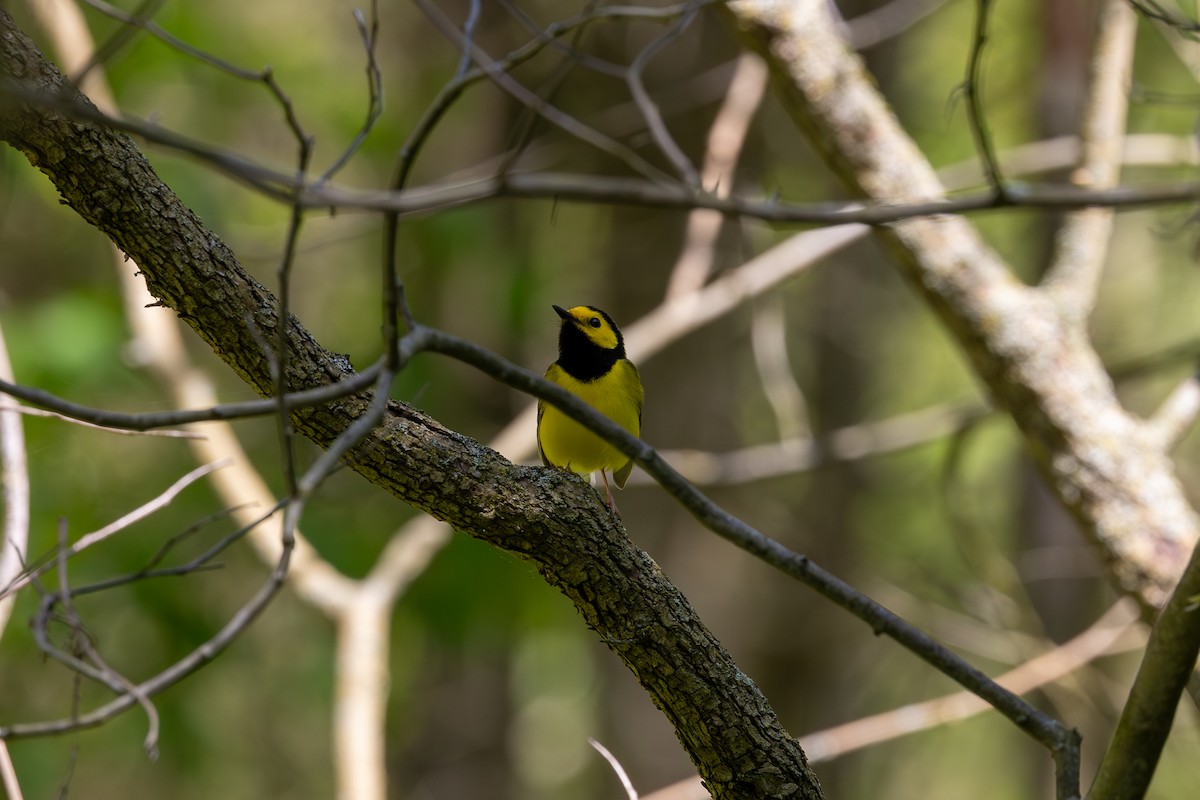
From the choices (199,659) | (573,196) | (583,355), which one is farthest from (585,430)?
(199,659)

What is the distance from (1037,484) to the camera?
909 centimetres

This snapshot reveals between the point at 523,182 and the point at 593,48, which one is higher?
the point at 593,48

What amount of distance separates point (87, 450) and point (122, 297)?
1.05 meters

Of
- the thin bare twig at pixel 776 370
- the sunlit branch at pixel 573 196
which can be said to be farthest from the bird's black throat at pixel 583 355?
the sunlit branch at pixel 573 196

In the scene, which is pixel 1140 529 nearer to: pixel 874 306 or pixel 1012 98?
pixel 874 306

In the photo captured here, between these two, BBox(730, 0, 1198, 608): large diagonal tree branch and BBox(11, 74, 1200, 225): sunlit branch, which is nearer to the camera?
BBox(11, 74, 1200, 225): sunlit branch

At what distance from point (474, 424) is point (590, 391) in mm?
3415

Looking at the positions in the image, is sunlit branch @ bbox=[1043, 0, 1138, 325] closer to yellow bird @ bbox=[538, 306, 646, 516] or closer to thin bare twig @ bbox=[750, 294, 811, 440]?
thin bare twig @ bbox=[750, 294, 811, 440]

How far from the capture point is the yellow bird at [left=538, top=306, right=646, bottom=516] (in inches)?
180

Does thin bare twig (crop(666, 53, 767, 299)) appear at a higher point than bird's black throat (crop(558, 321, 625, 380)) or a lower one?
higher

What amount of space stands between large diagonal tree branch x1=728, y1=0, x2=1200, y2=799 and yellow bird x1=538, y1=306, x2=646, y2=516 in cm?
141

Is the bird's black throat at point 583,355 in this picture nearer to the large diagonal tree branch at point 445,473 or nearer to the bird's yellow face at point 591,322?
the bird's yellow face at point 591,322

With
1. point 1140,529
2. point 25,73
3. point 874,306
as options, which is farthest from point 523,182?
point 874,306

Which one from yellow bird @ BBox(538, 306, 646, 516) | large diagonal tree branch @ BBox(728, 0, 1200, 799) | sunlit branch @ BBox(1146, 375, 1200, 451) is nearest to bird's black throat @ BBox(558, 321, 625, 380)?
yellow bird @ BBox(538, 306, 646, 516)
